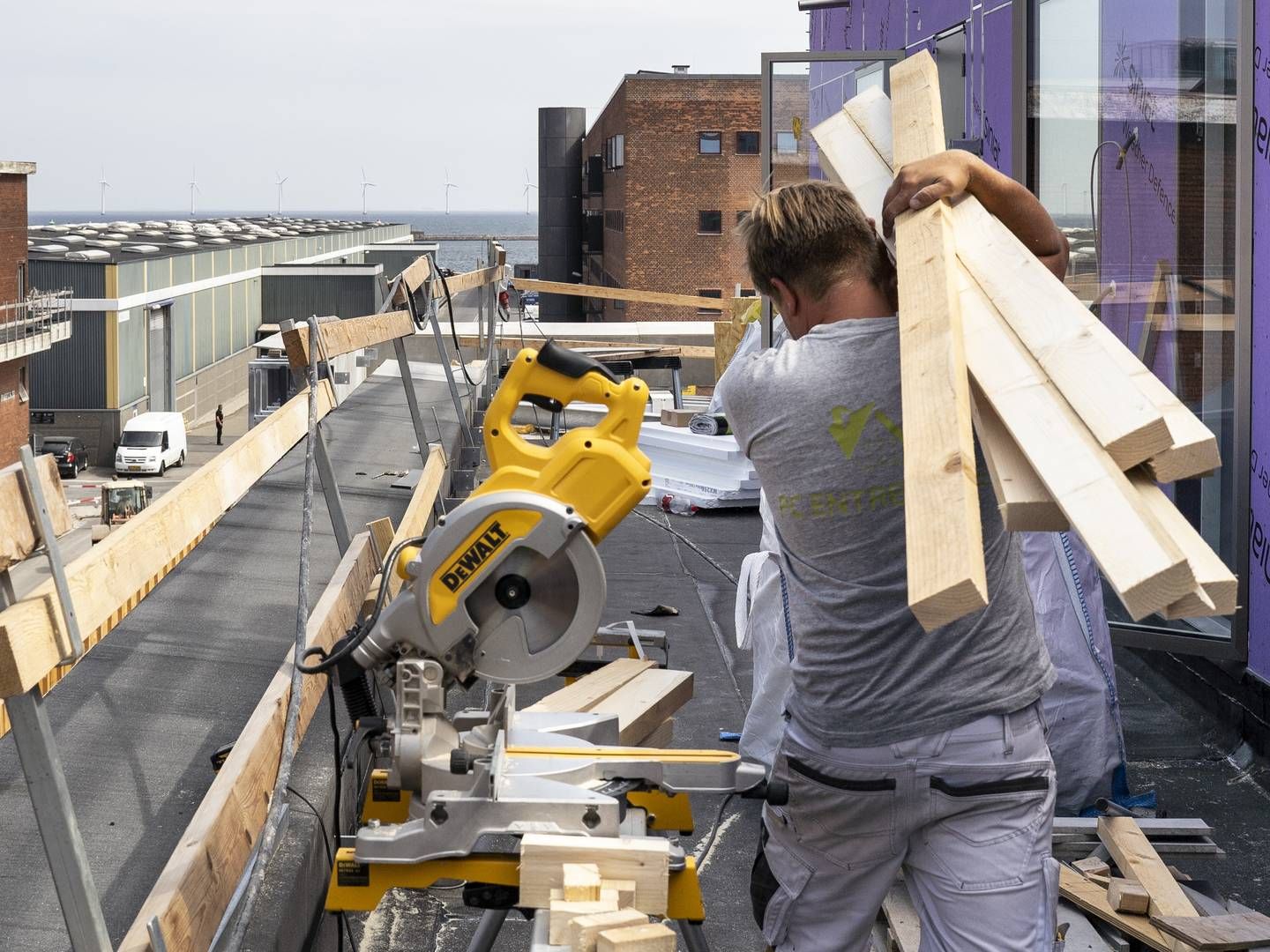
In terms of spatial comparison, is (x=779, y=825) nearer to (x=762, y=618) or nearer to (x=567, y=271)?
(x=762, y=618)

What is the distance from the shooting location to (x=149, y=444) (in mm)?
45438

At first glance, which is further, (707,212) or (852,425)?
(707,212)

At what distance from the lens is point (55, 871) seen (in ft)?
7.87

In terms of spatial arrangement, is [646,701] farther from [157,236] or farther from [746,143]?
[157,236]

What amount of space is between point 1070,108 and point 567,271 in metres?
50.9

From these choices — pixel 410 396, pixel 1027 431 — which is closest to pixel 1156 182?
pixel 410 396

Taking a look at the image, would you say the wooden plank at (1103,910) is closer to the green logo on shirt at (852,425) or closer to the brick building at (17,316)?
the green logo on shirt at (852,425)

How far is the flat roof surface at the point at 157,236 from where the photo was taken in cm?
5138

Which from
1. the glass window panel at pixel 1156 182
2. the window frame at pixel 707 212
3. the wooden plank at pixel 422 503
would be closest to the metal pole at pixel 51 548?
the wooden plank at pixel 422 503

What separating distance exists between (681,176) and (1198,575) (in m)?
51.9

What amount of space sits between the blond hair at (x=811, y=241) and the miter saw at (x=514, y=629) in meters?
0.40

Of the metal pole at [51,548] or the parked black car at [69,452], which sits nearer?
the metal pole at [51,548]

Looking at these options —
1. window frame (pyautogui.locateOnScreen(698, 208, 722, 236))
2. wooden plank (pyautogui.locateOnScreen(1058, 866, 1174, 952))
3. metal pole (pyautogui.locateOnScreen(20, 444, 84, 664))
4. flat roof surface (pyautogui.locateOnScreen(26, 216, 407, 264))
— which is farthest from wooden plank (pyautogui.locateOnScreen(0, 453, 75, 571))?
window frame (pyautogui.locateOnScreen(698, 208, 722, 236))

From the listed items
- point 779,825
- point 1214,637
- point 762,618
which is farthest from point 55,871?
point 1214,637
